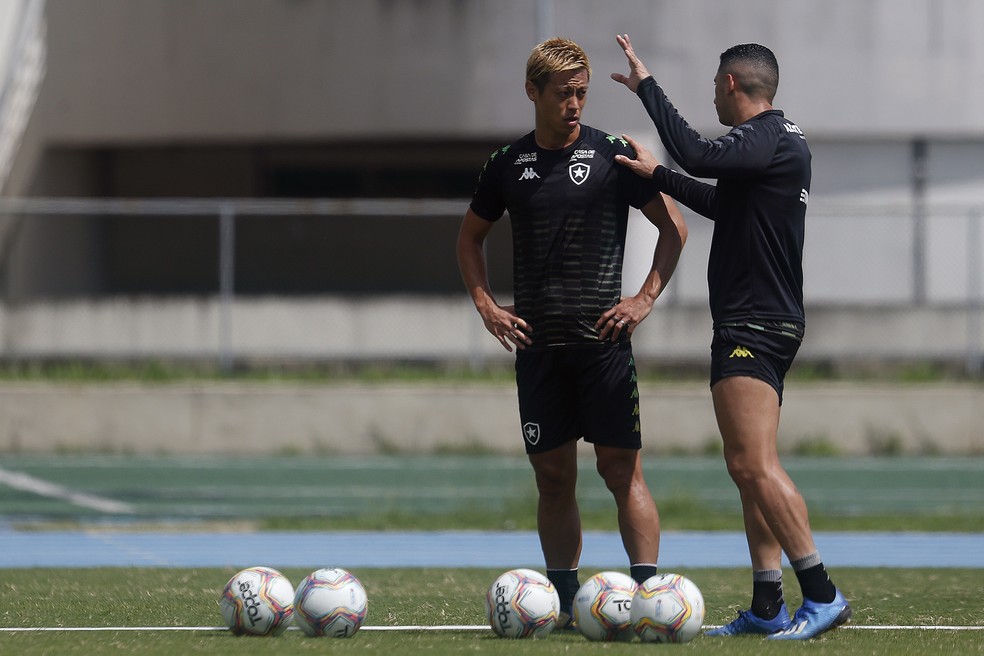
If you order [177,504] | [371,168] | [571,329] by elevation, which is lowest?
[177,504]

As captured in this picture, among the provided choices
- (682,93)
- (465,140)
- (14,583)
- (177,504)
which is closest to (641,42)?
(682,93)

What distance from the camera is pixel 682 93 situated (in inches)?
806

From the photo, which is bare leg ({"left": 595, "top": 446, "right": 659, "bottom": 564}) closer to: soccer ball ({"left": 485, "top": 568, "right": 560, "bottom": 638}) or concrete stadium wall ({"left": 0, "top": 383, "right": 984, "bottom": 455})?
soccer ball ({"left": 485, "top": 568, "right": 560, "bottom": 638})

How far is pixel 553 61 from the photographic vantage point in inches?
246

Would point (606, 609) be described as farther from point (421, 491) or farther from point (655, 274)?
point (421, 491)

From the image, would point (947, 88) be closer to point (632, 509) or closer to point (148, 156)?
point (148, 156)

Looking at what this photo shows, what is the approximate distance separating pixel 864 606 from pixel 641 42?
46.0 feet

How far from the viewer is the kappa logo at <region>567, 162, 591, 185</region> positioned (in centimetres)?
628

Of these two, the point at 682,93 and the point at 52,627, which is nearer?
the point at 52,627

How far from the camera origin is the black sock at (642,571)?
20.9ft

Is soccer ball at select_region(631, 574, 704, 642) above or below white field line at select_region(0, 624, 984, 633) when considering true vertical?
above

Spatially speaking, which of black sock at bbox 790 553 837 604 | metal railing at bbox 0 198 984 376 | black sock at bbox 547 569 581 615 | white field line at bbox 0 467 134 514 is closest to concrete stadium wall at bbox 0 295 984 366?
metal railing at bbox 0 198 984 376

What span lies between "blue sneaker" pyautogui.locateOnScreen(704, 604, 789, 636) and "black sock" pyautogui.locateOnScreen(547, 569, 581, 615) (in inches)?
25.2

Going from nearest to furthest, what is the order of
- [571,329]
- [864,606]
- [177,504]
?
[571,329]
[864,606]
[177,504]
